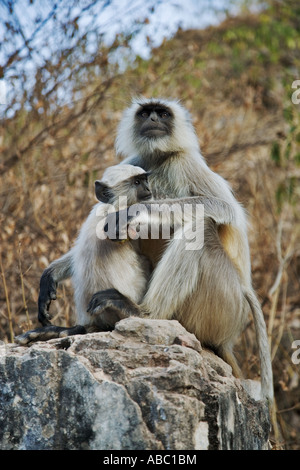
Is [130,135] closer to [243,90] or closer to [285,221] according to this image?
[285,221]

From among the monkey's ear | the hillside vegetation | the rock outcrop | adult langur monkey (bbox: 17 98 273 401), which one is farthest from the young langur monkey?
the hillside vegetation

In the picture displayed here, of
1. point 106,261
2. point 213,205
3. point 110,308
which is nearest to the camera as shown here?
point 110,308

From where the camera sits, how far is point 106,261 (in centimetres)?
368

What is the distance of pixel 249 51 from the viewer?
37.8 ft

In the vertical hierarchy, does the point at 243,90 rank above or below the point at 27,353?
above

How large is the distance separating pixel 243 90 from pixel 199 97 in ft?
5.66

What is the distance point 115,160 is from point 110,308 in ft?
12.3

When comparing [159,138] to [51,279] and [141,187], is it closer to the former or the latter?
[141,187]

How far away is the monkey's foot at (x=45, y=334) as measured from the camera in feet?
11.7

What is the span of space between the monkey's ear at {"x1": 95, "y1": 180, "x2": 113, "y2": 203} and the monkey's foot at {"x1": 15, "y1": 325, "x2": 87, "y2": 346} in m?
0.75

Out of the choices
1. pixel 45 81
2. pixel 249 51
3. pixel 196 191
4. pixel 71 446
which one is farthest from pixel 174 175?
pixel 249 51

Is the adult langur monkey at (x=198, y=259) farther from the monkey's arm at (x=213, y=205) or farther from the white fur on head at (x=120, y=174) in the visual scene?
the white fur on head at (x=120, y=174)

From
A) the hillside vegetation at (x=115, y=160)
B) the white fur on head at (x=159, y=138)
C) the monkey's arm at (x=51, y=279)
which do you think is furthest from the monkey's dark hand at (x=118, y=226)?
the hillside vegetation at (x=115, y=160)

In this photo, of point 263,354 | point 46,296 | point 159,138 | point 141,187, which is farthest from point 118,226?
point 263,354
